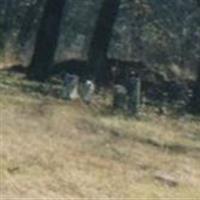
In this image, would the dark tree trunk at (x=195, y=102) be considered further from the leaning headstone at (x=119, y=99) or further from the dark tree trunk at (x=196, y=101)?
the leaning headstone at (x=119, y=99)

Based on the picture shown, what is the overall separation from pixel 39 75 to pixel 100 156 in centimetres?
707

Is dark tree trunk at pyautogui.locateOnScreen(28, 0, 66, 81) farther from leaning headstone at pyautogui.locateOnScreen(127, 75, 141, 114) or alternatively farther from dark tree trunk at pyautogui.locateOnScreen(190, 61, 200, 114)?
leaning headstone at pyautogui.locateOnScreen(127, 75, 141, 114)

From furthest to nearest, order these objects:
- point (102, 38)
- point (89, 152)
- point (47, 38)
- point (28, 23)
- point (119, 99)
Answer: point (28, 23)
point (102, 38)
point (47, 38)
point (119, 99)
point (89, 152)

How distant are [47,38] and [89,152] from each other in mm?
7585

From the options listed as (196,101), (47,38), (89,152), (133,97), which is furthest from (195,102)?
(89,152)

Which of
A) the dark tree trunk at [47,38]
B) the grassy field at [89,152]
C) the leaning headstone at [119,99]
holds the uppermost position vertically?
the dark tree trunk at [47,38]

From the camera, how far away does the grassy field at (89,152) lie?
9.79 metres

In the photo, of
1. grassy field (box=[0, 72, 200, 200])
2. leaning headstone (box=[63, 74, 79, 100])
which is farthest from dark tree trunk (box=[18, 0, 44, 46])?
grassy field (box=[0, 72, 200, 200])

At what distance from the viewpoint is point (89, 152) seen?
11438 mm

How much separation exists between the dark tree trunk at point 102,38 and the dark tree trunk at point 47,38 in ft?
3.40

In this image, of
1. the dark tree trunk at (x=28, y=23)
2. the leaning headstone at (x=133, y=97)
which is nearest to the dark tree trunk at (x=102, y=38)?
the leaning headstone at (x=133, y=97)

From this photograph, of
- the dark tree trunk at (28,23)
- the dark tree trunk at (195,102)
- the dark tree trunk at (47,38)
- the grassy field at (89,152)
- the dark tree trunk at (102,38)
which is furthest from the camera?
the dark tree trunk at (28,23)

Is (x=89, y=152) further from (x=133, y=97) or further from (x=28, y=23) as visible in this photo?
(x=28, y=23)

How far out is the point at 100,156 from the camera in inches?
447
